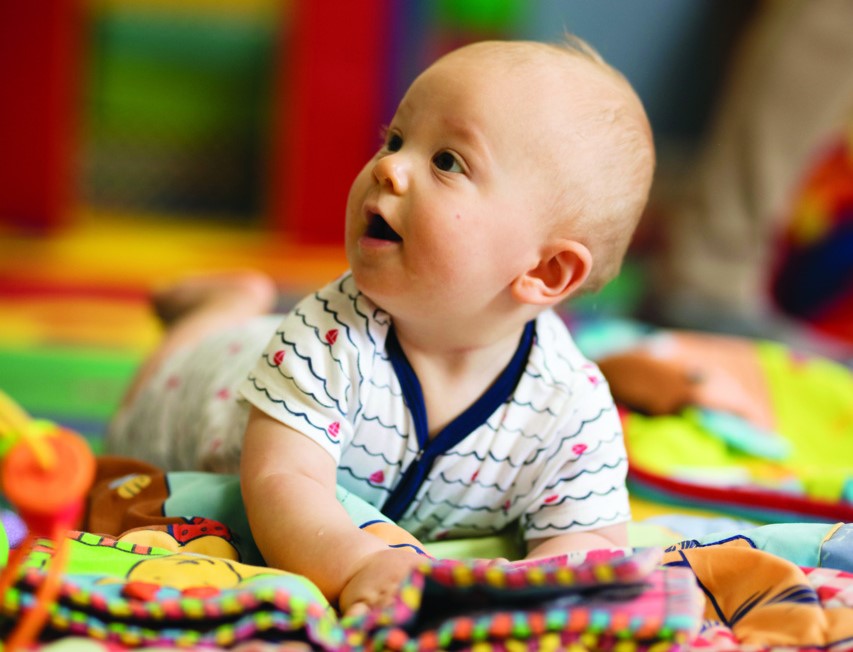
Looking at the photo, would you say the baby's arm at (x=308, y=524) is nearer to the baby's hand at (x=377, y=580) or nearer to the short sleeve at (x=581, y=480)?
the baby's hand at (x=377, y=580)

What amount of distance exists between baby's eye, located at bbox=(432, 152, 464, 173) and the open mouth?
6 centimetres

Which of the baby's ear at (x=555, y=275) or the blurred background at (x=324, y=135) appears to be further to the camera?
the blurred background at (x=324, y=135)

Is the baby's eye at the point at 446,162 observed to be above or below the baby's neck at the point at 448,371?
above

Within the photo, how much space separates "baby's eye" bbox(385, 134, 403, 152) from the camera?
30.6 inches

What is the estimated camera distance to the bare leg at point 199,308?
1.17 meters

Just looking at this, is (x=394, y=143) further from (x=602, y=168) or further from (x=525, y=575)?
(x=525, y=575)

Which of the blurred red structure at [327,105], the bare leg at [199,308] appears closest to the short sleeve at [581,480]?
the bare leg at [199,308]

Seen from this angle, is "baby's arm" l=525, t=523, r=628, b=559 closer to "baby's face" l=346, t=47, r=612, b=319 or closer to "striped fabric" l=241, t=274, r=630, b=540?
"striped fabric" l=241, t=274, r=630, b=540

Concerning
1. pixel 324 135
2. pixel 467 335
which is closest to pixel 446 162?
pixel 467 335

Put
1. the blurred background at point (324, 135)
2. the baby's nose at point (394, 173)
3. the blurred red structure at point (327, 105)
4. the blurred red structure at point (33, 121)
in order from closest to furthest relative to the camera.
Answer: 1. the baby's nose at point (394, 173)
2. the blurred background at point (324, 135)
3. the blurred red structure at point (33, 121)
4. the blurred red structure at point (327, 105)

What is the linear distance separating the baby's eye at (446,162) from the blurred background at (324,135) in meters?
1.37

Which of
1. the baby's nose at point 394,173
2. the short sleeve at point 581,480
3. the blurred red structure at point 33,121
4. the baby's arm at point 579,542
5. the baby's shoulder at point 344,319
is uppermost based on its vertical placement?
the baby's nose at point 394,173

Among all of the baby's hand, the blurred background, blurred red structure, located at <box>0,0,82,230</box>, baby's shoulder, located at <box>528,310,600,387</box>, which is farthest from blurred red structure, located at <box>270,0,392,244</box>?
the baby's hand

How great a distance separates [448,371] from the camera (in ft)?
2.65
